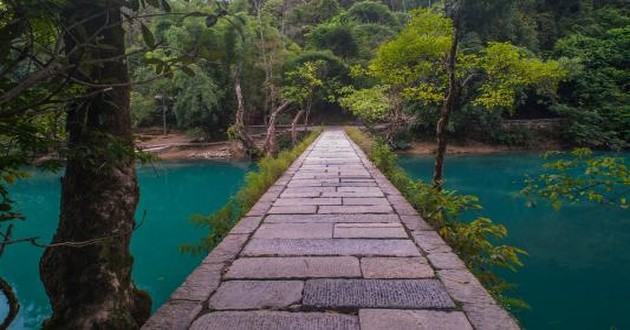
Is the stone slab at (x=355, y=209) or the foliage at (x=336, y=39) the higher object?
the foliage at (x=336, y=39)

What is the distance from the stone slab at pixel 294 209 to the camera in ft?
13.4

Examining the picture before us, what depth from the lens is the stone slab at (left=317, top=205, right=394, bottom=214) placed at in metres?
4.07

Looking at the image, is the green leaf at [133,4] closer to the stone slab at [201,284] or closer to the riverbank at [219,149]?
the stone slab at [201,284]

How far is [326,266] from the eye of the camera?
8.37 ft

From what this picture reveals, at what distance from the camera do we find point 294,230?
3.42 m

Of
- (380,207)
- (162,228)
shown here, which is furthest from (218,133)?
(380,207)

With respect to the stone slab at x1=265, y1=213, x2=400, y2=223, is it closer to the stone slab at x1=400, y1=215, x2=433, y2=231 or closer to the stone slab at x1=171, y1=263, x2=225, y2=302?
the stone slab at x1=400, y1=215, x2=433, y2=231

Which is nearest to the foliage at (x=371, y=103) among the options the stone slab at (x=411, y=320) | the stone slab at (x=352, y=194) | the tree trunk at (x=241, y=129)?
the tree trunk at (x=241, y=129)

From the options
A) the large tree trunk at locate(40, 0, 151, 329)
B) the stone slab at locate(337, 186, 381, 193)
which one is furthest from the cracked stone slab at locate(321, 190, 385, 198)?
the large tree trunk at locate(40, 0, 151, 329)

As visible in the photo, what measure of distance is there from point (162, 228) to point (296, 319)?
843 cm

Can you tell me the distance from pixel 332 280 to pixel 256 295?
0.43 metres

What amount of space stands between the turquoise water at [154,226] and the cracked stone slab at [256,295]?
0.58 meters

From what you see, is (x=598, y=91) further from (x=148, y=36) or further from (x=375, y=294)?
(x=148, y=36)

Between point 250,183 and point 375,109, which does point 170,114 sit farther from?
point 250,183
